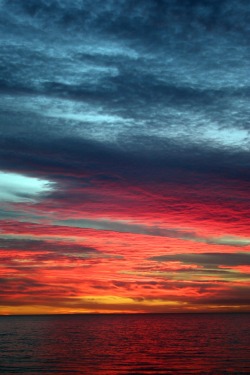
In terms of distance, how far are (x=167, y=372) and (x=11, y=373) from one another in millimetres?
19524

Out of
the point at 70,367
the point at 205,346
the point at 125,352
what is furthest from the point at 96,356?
the point at 205,346

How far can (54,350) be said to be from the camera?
8475cm

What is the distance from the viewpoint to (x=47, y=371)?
59.9 meters

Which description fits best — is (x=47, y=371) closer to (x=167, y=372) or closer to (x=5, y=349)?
(x=167, y=372)

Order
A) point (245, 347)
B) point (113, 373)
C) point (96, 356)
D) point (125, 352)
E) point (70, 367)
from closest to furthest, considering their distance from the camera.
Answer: point (113, 373) → point (70, 367) → point (96, 356) → point (125, 352) → point (245, 347)

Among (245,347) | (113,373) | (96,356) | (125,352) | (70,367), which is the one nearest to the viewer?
(113,373)

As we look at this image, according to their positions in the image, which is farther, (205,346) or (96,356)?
(205,346)

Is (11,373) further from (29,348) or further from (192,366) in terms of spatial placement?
(29,348)

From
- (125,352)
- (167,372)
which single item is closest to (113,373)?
(167,372)

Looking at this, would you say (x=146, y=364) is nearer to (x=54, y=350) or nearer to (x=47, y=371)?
(x=47, y=371)

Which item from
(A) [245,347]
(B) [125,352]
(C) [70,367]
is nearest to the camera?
(C) [70,367]

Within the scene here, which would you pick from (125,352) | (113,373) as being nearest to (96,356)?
(125,352)

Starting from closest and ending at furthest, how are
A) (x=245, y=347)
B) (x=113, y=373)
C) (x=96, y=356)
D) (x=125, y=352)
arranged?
(x=113, y=373) < (x=96, y=356) < (x=125, y=352) < (x=245, y=347)

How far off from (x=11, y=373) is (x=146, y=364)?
18681 mm
